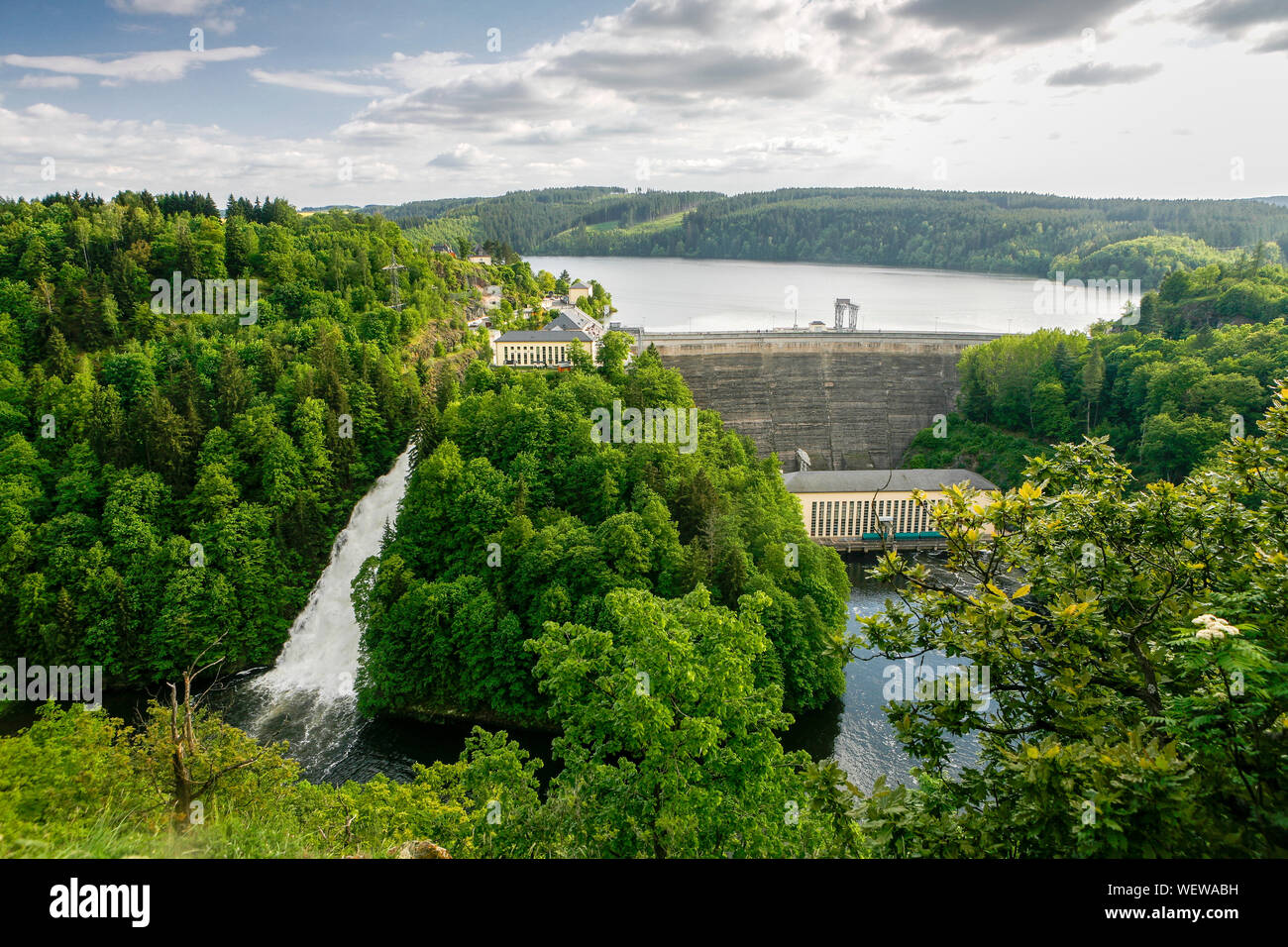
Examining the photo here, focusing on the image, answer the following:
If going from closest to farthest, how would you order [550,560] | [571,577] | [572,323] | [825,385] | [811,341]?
1. [550,560]
2. [571,577]
3. [572,323]
4. [825,385]
5. [811,341]

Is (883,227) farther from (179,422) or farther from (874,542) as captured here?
(179,422)

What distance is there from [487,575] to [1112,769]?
21411 mm

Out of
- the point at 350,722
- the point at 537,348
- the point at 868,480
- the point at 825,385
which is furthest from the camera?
the point at 825,385

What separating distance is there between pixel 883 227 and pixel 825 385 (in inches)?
3776

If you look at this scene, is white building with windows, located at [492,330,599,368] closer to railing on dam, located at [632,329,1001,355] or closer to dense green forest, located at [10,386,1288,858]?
railing on dam, located at [632,329,1001,355]

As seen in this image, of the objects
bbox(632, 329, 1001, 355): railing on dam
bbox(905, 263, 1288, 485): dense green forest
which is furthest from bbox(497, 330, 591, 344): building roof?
bbox(905, 263, 1288, 485): dense green forest

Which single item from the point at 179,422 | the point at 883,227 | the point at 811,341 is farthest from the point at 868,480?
the point at 883,227

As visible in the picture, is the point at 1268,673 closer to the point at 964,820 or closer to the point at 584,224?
the point at 964,820

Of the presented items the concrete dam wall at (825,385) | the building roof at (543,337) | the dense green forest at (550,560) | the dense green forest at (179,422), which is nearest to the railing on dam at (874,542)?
the concrete dam wall at (825,385)

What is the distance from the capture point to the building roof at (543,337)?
4512 cm

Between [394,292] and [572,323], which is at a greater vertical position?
[394,292]

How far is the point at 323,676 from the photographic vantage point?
26297 millimetres

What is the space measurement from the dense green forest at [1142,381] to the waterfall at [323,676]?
34696 millimetres
